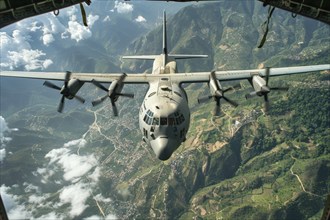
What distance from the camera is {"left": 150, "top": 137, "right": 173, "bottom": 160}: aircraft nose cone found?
1218 inches

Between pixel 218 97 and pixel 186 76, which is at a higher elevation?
pixel 218 97

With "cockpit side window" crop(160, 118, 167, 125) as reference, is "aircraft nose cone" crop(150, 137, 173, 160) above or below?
below

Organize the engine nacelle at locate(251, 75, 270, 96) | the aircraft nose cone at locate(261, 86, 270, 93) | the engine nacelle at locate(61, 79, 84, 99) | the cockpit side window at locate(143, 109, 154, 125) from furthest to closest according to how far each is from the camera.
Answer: the engine nacelle at locate(61, 79, 84, 99)
the engine nacelle at locate(251, 75, 270, 96)
the aircraft nose cone at locate(261, 86, 270, 93)
the cockpit side window at locate(143, 109, 154, 125)

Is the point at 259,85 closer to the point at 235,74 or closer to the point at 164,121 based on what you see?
the point at 235,74

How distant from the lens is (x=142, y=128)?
1380 inches

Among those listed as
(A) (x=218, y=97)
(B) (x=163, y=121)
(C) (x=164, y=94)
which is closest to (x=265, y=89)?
(A) (x=218, y=97)

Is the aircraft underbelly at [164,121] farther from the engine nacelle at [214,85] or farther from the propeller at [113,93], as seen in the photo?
the engine nacelle at [214,85]

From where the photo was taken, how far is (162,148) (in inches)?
1220

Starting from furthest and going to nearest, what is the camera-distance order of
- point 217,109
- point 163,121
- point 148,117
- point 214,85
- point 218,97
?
point 214,85 → point 218,97 → point 217,109 → point 148,117 → point 163,121

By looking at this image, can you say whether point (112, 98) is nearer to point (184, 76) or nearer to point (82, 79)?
point (82, 79)

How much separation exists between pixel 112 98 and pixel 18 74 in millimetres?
18957

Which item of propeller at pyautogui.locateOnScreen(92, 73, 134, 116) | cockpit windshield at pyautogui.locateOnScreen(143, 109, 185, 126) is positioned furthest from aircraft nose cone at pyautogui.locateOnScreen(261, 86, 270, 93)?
propeller at pyautogui.locateOnScreen(92, 73, 134, 116)

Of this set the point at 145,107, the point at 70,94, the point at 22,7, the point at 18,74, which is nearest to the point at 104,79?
the point at 70,94

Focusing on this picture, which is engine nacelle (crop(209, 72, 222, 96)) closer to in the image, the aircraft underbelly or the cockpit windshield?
the aircraft underbelly
